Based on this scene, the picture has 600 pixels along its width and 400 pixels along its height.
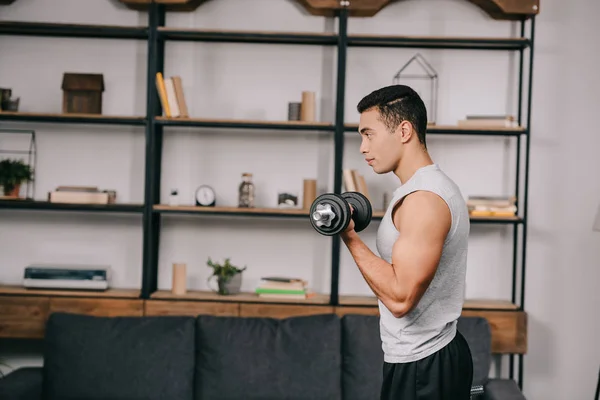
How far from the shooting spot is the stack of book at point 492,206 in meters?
3.39

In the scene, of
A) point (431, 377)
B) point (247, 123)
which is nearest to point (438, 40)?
point (247, 123)

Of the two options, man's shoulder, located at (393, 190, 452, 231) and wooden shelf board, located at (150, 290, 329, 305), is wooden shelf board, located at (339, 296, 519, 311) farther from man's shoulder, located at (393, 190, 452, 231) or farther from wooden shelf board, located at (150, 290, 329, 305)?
man's shoulder, located at (393, 190, 452, 231)

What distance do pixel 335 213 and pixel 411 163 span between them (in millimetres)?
257

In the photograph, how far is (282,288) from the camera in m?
3.43

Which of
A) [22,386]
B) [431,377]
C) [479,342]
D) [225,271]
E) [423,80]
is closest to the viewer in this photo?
[431,377]

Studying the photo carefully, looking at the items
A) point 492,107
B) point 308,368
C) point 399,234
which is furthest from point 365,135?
point 492,107

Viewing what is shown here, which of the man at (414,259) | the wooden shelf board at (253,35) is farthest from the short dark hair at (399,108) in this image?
the wooden shelf board at (253,35)

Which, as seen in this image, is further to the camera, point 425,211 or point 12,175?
point 12,175

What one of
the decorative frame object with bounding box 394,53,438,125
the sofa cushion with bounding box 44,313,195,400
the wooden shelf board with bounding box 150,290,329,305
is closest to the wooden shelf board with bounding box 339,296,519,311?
the wooden shelf board with bounding box 150,290,329,305

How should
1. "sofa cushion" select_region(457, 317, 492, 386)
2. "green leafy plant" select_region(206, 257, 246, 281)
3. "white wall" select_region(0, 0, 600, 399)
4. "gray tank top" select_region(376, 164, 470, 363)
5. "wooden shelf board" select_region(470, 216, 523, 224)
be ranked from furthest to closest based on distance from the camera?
"white wall" select_region(0, 0, 600, 399) → "green leafy plant" select_region(206, 257, 246, 281) → "wooden shelf board" select_region(470, 216, 523, 224) → "sofa cushion" select_region(457, 317, 492, 386) → "gray tank top" select_region(376, 164, 470, 363)

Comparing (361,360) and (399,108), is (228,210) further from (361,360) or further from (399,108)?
(399,108)

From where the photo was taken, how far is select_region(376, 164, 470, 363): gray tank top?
5.57ft

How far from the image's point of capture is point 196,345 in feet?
10.2

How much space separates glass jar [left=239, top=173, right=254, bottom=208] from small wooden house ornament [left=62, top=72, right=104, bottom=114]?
79cm
